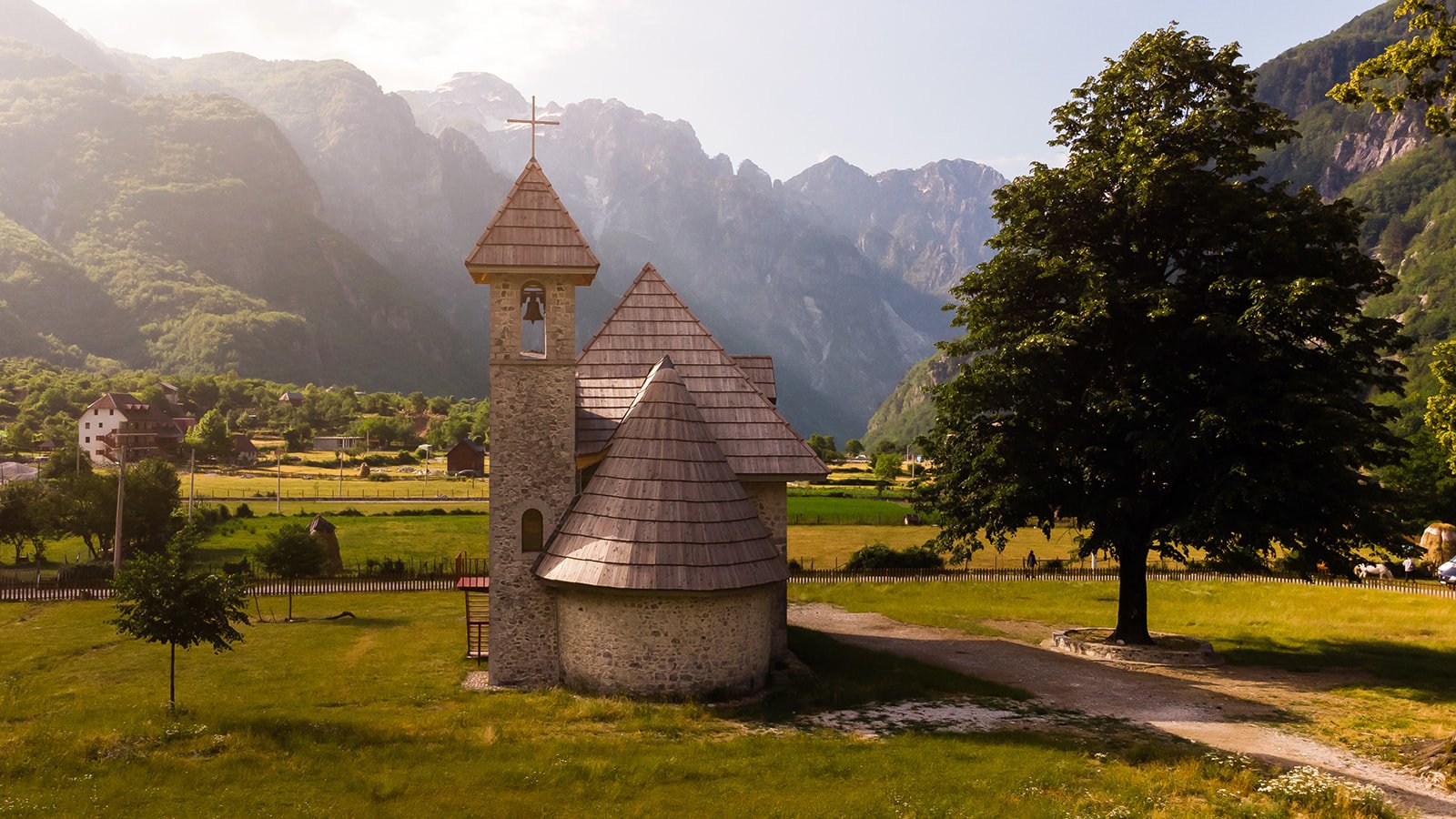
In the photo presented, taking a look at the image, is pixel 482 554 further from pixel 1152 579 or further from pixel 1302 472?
pixel 1302 472

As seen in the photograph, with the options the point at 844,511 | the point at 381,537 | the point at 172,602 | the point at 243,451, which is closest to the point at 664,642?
the point at 172,602

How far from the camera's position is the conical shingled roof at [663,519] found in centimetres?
1939

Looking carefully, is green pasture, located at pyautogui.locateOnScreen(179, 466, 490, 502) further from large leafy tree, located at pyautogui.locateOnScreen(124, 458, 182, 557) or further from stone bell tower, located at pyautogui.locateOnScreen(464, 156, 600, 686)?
stone bell tower, located at pyautogui.locateOnScreen(464, 156, 600, 686)

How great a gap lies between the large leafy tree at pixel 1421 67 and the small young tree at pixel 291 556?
1655 inches

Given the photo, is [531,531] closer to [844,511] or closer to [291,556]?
[291,556]

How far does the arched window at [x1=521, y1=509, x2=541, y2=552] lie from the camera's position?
21.7 m

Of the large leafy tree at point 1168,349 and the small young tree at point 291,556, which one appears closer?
the large leafy tree at point 1168,349

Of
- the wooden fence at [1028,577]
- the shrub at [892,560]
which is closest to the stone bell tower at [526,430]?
the wooden fence at [1028,577]

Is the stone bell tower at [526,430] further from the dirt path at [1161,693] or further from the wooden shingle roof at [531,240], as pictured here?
the dirt path at [1161,693]

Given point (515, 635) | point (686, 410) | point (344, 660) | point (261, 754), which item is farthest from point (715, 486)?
point (344, 660)

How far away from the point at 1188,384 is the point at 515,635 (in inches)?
749

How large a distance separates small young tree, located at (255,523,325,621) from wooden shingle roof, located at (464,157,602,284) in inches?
976

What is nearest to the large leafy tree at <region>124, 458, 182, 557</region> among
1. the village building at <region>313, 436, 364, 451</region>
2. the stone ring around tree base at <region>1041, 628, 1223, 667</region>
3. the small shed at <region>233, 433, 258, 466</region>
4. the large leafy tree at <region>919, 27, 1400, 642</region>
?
the large leafy tree at <region>919, 27, 1400, 642</region>

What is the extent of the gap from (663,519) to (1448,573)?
45944 mm
